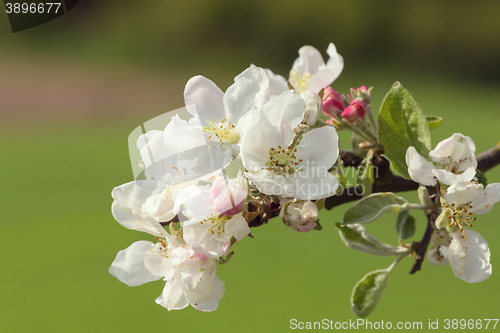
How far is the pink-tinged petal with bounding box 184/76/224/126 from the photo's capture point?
40 cm

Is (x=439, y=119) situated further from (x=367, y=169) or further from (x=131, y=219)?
(x=131, y=219)

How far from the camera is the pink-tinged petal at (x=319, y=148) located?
0.36 meters

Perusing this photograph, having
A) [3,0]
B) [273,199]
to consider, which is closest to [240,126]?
[273,199]

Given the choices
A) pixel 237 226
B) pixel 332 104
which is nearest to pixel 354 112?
pixel 332 104

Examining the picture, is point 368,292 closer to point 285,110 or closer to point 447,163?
point 447,163

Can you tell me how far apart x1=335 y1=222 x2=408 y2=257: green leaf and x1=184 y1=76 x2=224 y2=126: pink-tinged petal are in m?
0.27

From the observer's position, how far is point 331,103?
1.66 feet

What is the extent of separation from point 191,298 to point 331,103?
0.26m

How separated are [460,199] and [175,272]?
0.25m

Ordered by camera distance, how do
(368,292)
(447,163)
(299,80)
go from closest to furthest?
(447,163)
(368,292)
(299,80)

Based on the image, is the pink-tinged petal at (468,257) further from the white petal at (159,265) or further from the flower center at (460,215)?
the white petal at (159,265)

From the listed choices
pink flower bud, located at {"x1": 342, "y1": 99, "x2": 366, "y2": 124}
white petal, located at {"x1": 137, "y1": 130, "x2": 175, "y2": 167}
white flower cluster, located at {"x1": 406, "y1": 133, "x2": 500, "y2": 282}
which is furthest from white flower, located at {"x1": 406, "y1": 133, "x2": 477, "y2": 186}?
white petal, located at {"x1": 137, "y1": 130, "x2": 175, "y2": 167}

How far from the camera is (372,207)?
0.44 m

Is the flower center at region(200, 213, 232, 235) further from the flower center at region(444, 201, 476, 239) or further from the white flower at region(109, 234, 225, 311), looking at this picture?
the flower center at region(444, 201, 476, 239)
